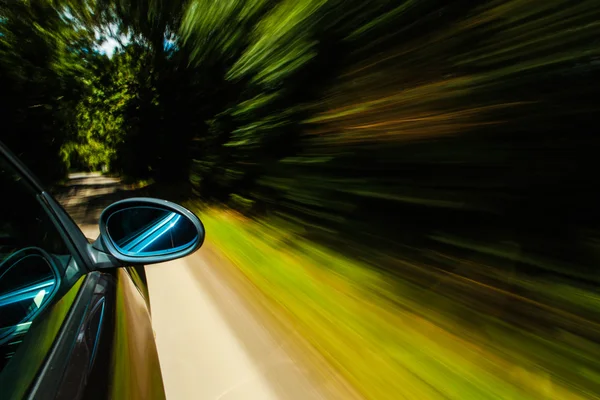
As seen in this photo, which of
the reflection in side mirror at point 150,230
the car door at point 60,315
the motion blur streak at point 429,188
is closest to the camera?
the car door at point 60,315

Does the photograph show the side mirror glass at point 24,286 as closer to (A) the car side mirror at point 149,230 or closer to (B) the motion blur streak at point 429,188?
(A) the car side mirror at point 149,230

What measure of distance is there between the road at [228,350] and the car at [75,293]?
45.2 inches

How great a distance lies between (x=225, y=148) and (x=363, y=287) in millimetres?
6929

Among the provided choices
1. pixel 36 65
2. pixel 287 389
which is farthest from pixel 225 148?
pixel 36 65

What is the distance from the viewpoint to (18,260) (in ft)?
5.10

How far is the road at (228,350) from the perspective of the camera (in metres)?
2.61

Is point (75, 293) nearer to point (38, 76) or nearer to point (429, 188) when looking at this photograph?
point (429, 188)

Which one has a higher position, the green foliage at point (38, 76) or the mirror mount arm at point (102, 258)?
the green foliage at point (38, 76)

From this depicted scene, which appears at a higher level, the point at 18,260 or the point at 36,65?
the point at 36,65

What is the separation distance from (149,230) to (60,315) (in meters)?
0.80

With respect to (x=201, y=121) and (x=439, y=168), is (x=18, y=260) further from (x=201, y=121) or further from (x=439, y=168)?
(x=201, y=121)

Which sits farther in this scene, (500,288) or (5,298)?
(500,288)

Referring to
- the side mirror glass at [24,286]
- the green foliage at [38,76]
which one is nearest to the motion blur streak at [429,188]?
the side mirror glass at [24,286]

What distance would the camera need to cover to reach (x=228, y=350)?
10.3 ft
